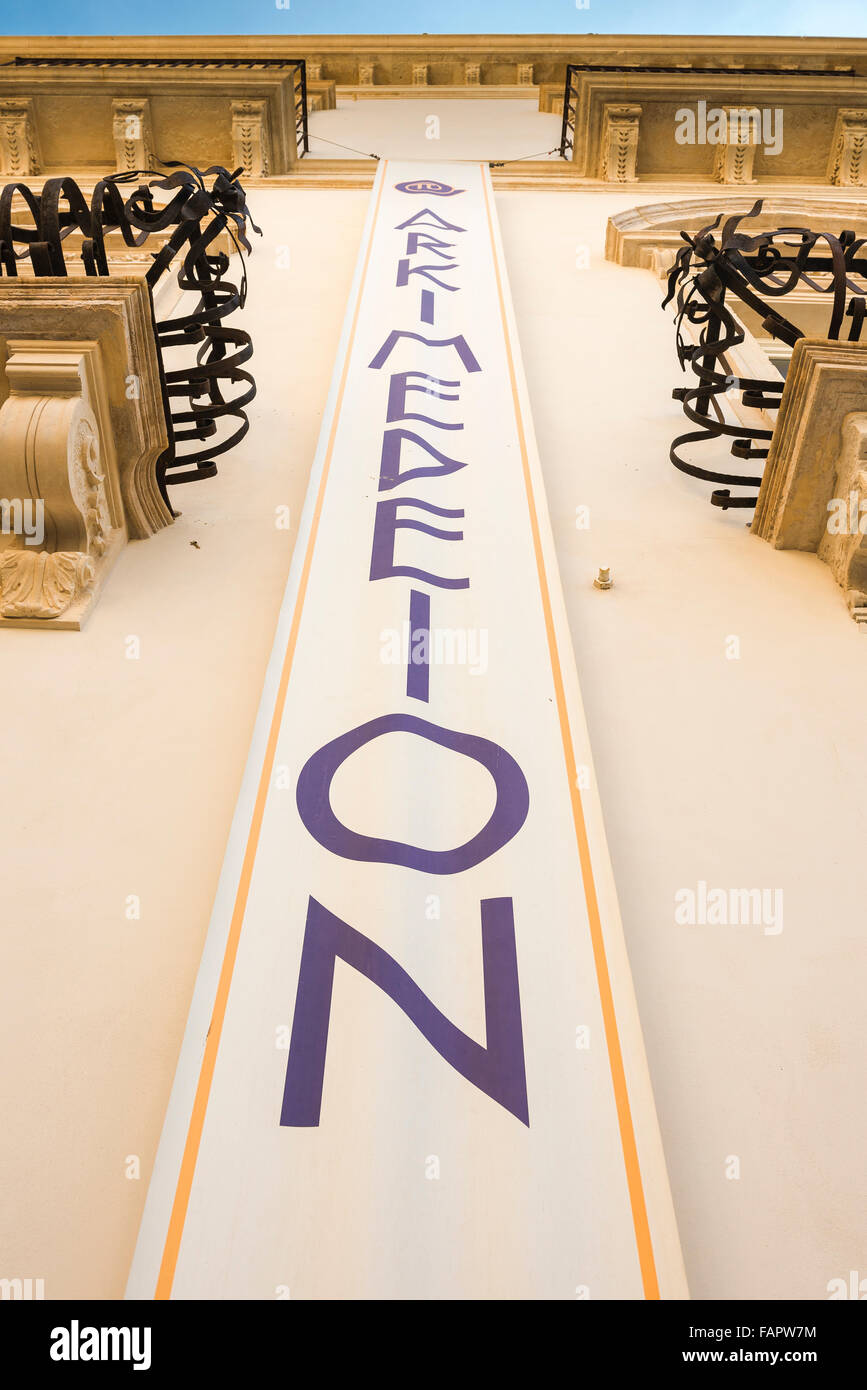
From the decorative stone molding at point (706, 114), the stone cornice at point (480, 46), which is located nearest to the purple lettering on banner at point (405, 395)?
the decorative stone molding at point (706, 114)

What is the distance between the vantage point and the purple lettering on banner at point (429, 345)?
5672 millimetres

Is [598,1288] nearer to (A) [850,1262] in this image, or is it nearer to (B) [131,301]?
(A) [850,1262]

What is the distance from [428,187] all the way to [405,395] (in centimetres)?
442

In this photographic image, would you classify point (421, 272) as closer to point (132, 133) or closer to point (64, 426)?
point (64, 426)

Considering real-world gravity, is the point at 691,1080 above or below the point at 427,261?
below

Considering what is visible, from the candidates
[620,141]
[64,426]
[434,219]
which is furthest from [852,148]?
[64,426]

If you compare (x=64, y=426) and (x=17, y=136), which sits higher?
(x=17, y=136)

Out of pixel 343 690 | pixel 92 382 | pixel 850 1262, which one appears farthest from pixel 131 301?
pixel 850 1262

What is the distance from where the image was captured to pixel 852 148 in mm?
10078

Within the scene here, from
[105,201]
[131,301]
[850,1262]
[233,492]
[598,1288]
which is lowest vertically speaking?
[850,1262]

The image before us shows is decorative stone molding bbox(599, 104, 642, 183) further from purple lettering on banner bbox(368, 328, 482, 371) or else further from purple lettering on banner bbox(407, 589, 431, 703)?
purple lettering on banner bbox(407, 589, 431, 703)

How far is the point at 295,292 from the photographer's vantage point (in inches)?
274

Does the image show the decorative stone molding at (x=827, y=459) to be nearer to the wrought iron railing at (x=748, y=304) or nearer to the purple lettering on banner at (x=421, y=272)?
the wrought iron railing at (x=748, y=304)

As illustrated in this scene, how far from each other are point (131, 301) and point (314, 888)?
2705 millimetres
